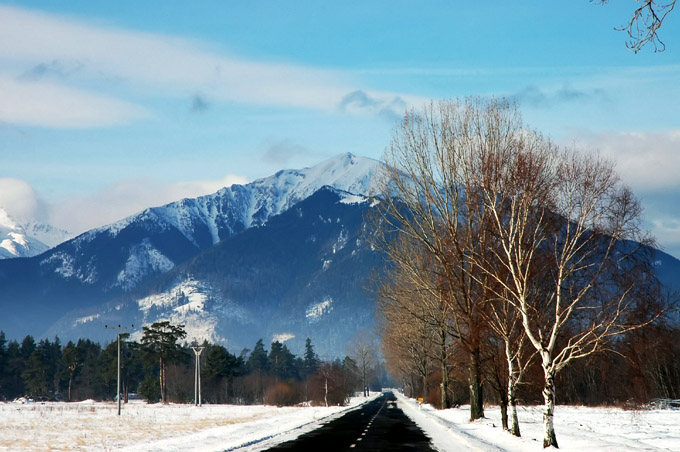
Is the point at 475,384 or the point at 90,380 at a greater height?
the point at 90,380

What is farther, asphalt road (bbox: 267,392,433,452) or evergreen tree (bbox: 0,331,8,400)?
evergreen tree (bbox: 0,331,8,400)

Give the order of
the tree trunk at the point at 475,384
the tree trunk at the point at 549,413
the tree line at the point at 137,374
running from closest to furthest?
the tree trunk at the point at 549,413 → the tree trunk at the point at 475,384 → the tree line at the point at 137,374

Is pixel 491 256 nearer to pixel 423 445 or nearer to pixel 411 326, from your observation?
pixel 423 445

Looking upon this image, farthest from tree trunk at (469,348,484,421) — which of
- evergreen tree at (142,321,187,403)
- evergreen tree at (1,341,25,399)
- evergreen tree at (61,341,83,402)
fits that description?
evergreen tree at (1,341,25,399)

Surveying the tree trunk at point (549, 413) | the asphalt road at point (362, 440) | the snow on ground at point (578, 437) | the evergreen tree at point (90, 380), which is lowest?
the snow on ground at point (578, 437)

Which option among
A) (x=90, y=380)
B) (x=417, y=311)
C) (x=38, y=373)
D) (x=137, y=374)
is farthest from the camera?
(x=137, y=374)

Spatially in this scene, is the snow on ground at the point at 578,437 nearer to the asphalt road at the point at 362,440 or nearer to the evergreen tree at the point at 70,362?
the asphalt road at the point at 362,440

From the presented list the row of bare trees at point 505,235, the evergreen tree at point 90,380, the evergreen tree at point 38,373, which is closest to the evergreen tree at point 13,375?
the evergreen tree at point 38,373

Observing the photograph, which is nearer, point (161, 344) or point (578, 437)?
point (578, 437)

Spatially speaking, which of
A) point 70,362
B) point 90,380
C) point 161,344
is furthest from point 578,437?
point 90,380

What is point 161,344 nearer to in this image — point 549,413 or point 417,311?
point 417,311

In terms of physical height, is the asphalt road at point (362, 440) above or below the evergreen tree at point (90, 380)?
below

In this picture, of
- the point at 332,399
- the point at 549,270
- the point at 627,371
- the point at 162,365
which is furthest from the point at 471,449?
the point at 162,365

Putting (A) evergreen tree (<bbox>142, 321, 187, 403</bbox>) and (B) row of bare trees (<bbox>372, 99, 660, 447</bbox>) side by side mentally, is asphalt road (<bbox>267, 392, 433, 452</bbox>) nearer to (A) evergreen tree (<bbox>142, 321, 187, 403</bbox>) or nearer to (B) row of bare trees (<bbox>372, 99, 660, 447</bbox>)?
(B) row of bare trees (<bbox>372, 99, 660, 447</bbox>)
